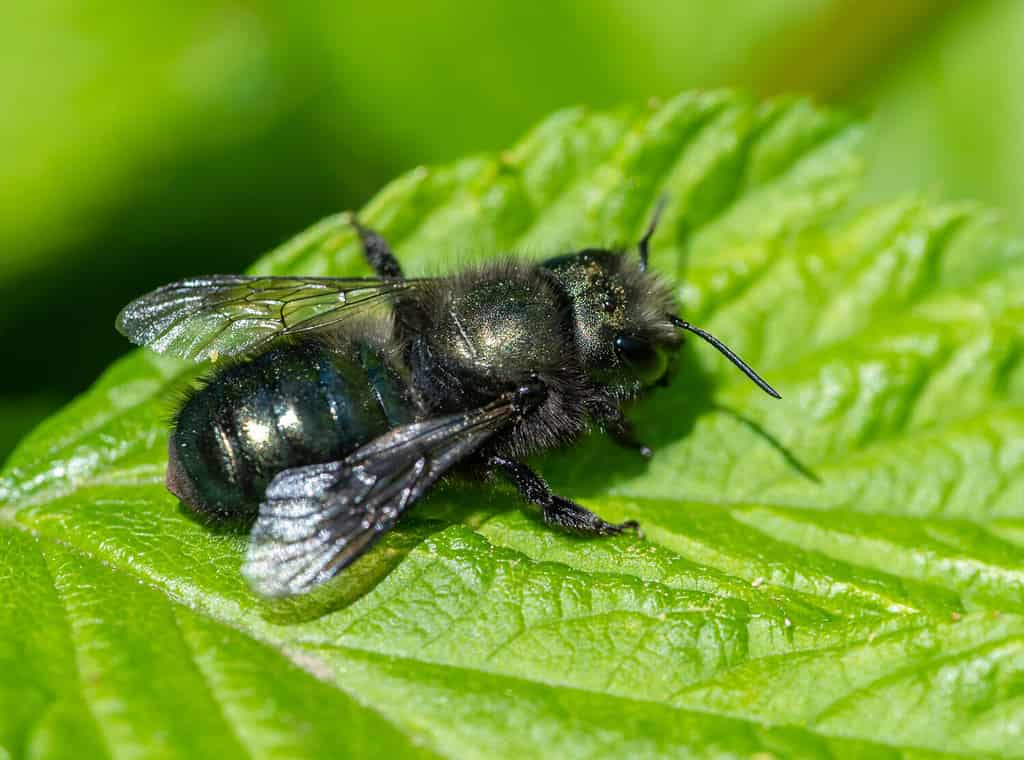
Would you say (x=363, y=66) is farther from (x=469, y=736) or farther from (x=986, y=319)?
(x=469, y=736)

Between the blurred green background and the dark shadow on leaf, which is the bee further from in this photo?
the blurred green background

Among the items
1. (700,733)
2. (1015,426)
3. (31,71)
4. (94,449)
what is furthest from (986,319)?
(31,71)

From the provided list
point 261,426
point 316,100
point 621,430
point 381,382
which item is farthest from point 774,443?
point 316,100

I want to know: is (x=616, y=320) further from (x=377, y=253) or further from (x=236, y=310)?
(x=236, y=310)

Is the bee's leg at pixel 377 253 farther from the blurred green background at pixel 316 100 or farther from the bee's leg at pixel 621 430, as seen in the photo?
the blurred green background at pixel 316 100

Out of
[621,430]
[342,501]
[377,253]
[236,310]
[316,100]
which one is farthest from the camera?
[316,100]

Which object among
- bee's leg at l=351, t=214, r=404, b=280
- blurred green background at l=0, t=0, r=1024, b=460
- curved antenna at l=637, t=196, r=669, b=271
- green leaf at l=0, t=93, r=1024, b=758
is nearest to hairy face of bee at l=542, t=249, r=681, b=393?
curved antenna at l=637, t=196, r=669, b=271

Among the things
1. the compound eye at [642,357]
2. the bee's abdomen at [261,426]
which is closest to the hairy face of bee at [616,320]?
the compound eye at [642,357]
